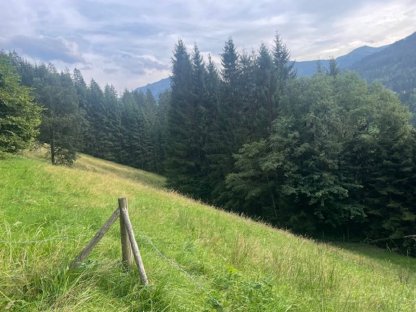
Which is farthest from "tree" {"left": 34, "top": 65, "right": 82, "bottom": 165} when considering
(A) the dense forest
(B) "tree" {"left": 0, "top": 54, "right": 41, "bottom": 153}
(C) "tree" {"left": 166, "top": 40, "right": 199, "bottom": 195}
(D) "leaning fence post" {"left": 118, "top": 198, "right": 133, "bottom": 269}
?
(D) "leaning fence post" {"left": 118, "top": 198, "right": 133, "bottom": 269}

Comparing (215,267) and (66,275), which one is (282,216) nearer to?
(215,267)

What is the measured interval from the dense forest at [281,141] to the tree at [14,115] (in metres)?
0.08

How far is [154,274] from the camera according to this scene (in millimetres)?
4734

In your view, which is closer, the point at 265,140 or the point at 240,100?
the point at 265,140

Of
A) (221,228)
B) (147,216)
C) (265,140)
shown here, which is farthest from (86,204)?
(265,140)

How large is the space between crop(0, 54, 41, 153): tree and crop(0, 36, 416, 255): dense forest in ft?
0.27

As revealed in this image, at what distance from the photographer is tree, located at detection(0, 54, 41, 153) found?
838 inches

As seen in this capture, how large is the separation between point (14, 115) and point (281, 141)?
63.3 ft

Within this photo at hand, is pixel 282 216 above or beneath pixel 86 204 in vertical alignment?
beneath

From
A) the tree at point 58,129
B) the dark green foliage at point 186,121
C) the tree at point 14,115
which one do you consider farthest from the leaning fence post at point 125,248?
the tree at point 58,129

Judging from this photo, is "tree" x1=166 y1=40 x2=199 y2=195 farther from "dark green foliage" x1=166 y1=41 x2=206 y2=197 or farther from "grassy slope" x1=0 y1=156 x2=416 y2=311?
"grassy slope" x1=0 y1=156 x2=416 y2=311

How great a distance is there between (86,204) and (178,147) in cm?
3293

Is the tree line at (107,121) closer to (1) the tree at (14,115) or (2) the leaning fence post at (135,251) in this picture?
(1) the tree at (14,115)

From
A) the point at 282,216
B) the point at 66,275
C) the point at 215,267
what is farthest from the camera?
the point at 282,216
